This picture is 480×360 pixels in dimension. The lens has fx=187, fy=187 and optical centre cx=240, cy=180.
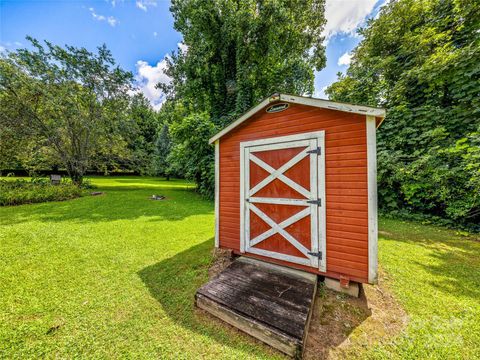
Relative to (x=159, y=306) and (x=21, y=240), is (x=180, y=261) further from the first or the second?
(x=21, y=240)

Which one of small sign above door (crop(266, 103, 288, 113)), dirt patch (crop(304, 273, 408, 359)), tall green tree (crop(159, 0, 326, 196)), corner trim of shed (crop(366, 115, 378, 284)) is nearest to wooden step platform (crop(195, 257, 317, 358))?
dirt patch (crop(304, 273, 408, 359))

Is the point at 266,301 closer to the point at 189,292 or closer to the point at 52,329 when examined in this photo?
the point at 189,292

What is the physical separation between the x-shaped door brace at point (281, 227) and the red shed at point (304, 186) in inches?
0.6

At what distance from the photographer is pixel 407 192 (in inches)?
261

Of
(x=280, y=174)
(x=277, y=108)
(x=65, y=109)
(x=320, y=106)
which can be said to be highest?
(x=65, y=109)

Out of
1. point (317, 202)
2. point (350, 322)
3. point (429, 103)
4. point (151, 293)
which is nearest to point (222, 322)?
point (151, 293)

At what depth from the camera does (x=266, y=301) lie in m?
2.40

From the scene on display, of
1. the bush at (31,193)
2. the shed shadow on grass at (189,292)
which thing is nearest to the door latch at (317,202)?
the shed shadow on grass at (189,292)

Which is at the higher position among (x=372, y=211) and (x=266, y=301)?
(x=372, y=211)

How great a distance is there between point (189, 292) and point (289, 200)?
2.20 meters

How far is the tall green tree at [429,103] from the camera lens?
582cm

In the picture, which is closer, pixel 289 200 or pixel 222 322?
pixel 222 322

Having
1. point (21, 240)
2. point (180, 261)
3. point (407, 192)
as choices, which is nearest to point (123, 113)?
point (21, 240)

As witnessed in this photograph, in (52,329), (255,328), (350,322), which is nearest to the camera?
(255,328)
